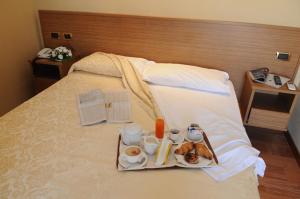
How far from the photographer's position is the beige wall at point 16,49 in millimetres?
2344

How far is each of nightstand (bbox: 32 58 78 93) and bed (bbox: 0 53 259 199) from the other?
37.5 inches

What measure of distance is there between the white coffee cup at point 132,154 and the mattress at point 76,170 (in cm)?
7

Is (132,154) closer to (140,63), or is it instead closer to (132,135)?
(132,135)

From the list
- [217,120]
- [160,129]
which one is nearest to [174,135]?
[160,129]

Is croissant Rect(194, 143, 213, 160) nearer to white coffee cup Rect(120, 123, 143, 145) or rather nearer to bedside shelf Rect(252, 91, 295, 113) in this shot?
white coffee cup Rect(120, 123, 143, 145)

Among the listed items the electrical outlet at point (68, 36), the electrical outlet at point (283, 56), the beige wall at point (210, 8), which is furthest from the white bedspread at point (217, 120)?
the electrical outlet at point (68, 36)

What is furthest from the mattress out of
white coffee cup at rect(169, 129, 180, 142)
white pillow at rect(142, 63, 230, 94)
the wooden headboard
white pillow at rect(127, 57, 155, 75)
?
the wooden headboard

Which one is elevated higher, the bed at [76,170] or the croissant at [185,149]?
the croissant at [185,149]

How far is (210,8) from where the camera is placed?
7.21 feet

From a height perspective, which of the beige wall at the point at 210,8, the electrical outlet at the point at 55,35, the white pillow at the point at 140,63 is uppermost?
the beige wall at the point at 210,8

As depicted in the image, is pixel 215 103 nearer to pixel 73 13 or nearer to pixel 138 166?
pixel 138 166

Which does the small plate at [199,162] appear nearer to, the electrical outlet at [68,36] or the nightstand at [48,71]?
the nightstand at [48,71]

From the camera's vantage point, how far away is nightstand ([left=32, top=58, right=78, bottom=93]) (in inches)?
96.6

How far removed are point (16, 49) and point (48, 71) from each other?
408 millimetres
